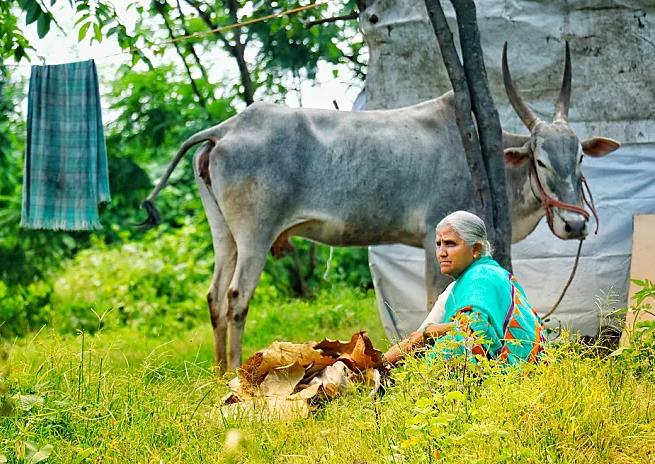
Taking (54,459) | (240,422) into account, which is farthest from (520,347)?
(54,459)

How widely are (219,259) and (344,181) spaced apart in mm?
883

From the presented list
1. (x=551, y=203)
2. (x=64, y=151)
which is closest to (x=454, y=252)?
(x=551, y=203)

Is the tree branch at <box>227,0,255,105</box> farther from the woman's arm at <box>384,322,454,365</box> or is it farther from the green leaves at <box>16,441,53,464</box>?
the green leaves at <box>16,441,53,464</box>

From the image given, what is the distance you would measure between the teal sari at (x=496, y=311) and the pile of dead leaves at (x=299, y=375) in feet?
1.44

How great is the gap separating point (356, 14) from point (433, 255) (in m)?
2.42

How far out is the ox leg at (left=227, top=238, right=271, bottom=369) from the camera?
20.6 ft

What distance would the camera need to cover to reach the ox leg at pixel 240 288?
629cm

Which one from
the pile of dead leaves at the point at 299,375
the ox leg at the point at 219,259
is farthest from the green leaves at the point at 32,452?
the ox leg at the point at 219,259

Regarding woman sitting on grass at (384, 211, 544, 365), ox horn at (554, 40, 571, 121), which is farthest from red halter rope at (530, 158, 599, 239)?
woman sitting on grass at (384, 211, 544, 365)

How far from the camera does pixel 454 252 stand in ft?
15.1

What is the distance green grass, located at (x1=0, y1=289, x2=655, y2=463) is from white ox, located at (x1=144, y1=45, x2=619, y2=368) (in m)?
1.69

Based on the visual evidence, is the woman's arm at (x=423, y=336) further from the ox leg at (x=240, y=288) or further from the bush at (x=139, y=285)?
Answer: the bush at (x=139, y=285)

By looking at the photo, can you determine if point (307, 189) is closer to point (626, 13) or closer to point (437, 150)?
point (437, 150)

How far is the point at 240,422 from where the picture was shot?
4.24m
